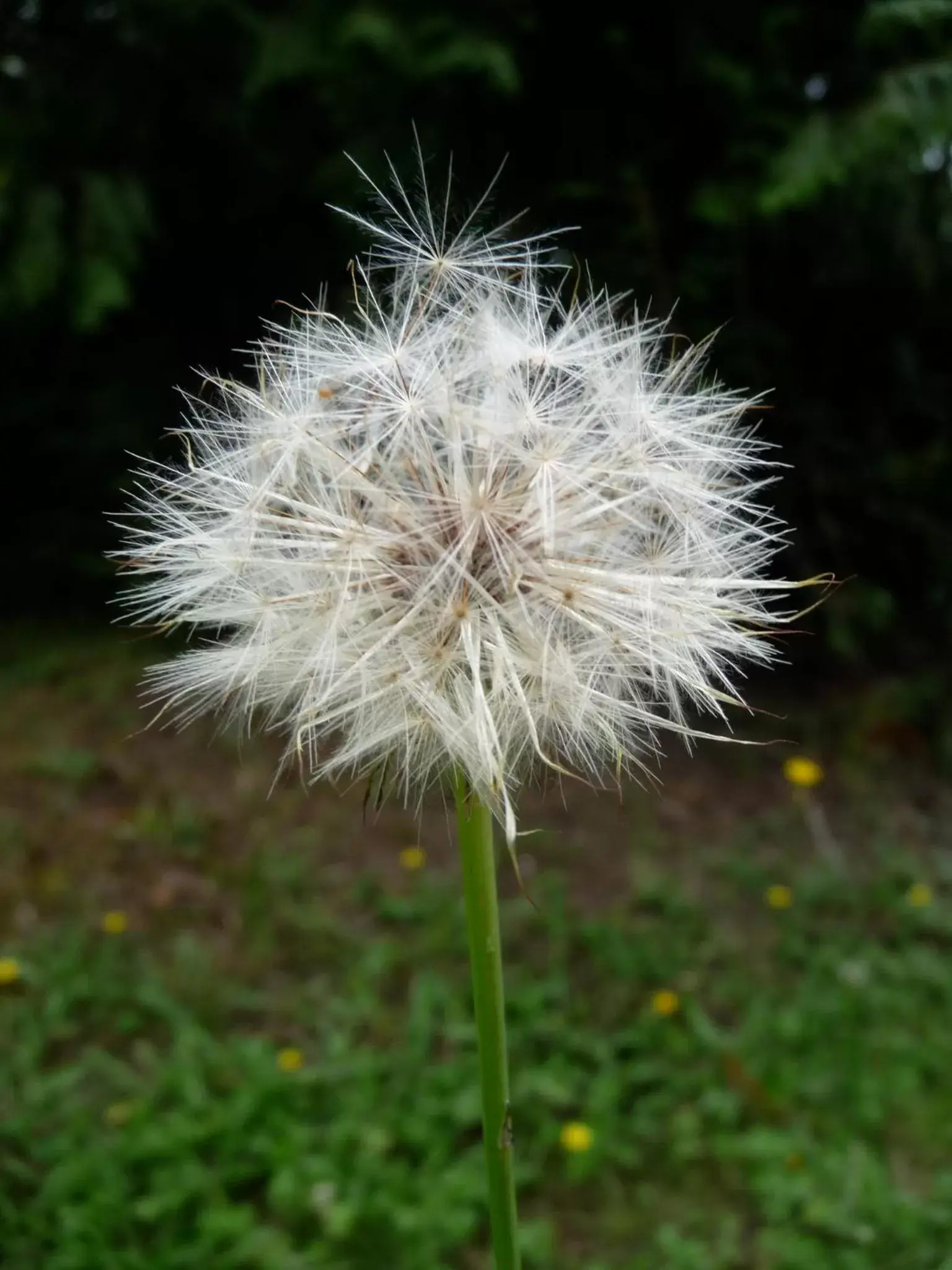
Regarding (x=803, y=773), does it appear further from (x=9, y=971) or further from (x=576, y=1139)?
(x=9, y=971)

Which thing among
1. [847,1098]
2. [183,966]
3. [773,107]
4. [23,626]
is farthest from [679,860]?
[23,626]

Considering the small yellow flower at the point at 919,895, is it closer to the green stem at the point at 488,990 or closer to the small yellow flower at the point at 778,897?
the small yellow flower at the point at 778,897

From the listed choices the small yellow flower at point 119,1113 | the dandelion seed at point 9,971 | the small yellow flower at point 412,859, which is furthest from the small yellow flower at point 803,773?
the dandelion seed at point 9,971

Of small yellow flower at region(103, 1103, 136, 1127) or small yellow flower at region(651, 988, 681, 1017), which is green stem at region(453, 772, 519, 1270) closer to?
small yellow flower at region(103, 1103, 136, 1127)

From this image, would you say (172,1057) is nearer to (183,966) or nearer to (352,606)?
(183,966)

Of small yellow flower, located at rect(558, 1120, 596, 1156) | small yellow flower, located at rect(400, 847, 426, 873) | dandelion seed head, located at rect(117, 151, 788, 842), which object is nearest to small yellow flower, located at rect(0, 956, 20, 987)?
small yellow flower, located at rect(400, 847, 426, 873)

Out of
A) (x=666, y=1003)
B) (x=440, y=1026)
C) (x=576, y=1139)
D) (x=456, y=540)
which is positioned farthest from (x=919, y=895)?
(x=456, y=540)
